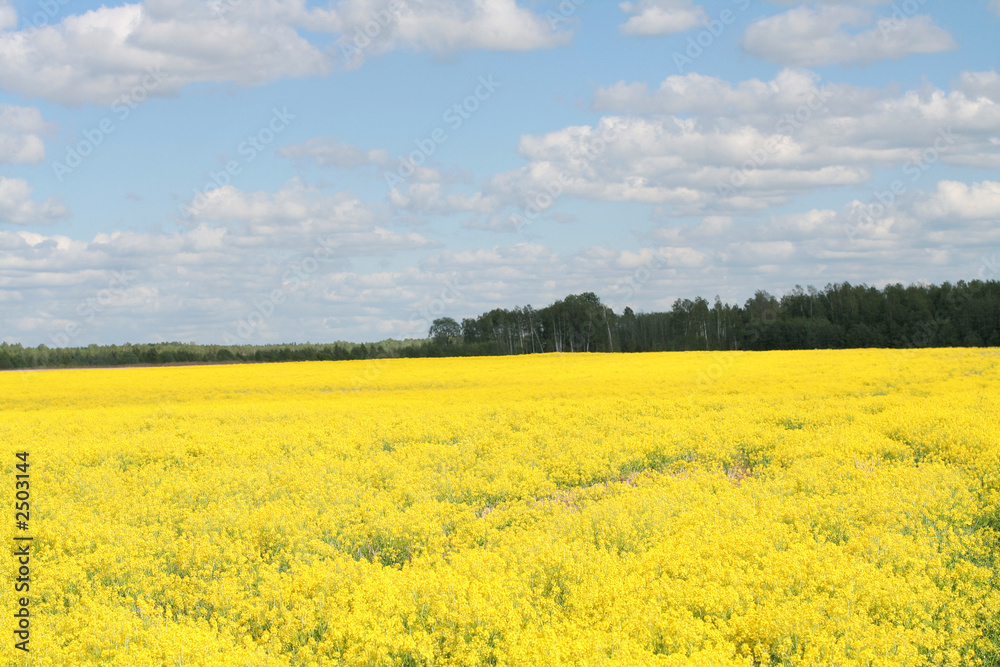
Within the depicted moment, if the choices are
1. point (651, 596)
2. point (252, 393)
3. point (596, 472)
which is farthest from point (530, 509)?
point (252, 393)

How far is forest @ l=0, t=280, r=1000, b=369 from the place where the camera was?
245 ft

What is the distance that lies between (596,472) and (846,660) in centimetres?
738

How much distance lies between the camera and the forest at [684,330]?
74.8 metres

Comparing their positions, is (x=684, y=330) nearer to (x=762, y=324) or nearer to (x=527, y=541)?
(x=762, y=324)

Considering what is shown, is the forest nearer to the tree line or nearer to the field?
the tree line

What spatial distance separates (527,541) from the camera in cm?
760

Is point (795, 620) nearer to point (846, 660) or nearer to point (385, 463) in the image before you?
point (846, 660)

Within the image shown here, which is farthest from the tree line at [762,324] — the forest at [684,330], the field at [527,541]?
the field at [527,541]

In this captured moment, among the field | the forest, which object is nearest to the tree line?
the forest

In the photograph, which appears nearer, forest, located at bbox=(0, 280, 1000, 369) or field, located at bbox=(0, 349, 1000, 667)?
field, located at bbox=(0, 349, 1000, 667)

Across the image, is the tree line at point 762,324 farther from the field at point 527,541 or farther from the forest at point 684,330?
the field at point 527,541

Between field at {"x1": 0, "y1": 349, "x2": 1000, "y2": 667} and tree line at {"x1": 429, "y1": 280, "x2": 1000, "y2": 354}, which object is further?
tree line at {"x1": 429, "y1": 280, "x2": 1000, "y2": 354}

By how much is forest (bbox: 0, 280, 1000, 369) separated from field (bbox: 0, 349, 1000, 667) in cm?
6008

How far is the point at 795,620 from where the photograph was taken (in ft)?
17.2
